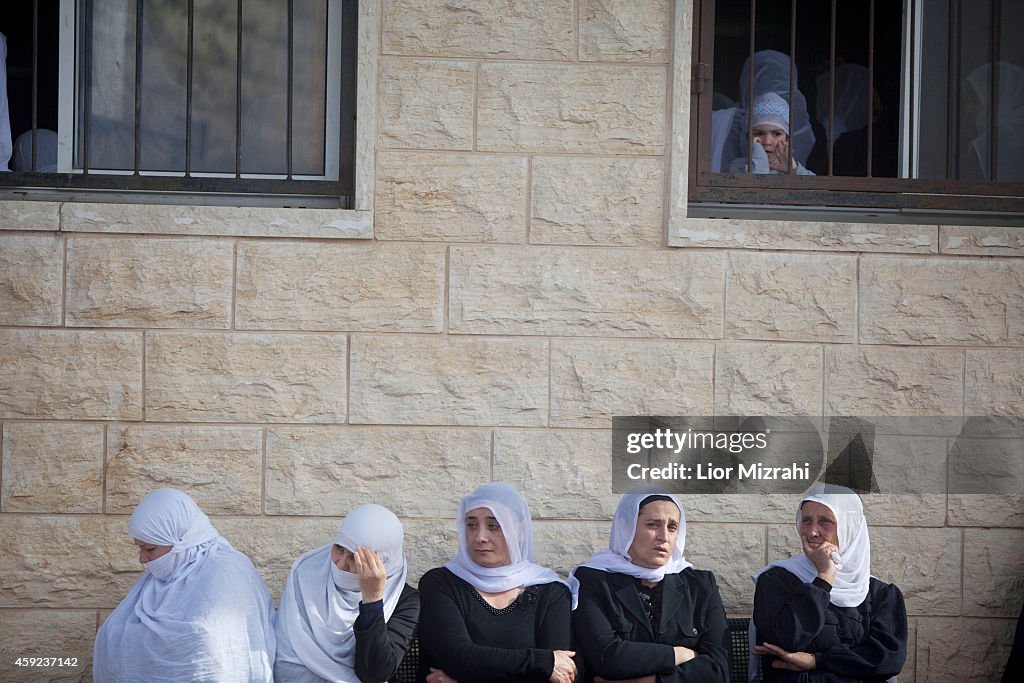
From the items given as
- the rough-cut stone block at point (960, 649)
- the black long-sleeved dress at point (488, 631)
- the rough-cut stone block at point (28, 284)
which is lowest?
the rough-cut stone block at point (960, 649)

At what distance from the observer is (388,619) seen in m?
4.10

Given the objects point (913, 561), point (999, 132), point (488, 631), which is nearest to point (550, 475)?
point (488, 631)

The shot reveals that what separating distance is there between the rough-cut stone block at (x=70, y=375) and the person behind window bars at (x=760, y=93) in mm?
2919

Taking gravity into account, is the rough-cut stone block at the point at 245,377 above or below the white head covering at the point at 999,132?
below

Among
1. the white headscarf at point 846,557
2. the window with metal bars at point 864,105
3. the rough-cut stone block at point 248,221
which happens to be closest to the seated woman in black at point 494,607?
the white headscarf at point 846,557

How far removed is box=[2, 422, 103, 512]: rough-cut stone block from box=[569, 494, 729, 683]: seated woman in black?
2107 mm

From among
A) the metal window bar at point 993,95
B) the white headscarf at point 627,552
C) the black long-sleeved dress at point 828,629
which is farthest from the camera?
the metal window bar at point 993,95

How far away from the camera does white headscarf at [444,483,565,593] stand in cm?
423

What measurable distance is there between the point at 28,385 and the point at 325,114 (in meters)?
1.77

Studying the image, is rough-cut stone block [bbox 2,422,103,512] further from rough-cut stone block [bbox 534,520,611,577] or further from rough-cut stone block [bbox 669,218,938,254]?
rough-cut stone block [bbox 669,218,938,254]

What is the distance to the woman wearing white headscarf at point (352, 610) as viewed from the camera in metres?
3.94

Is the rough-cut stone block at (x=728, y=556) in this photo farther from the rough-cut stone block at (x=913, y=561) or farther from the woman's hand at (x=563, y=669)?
the woman's hand at (x=563, y=669)

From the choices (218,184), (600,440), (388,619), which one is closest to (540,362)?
(600,440)

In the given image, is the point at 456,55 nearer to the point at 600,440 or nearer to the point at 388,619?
the point at 600,440
